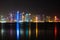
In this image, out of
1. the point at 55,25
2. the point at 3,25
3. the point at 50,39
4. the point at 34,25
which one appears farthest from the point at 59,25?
the point at 50,39

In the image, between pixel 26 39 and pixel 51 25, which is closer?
pixel 26 39

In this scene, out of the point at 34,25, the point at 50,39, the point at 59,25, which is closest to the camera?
the point at 50,39

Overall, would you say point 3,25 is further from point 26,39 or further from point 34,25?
point 26,39

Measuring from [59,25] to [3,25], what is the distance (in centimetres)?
388

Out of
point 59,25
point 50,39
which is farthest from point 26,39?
point 59,25

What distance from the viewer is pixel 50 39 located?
509cm

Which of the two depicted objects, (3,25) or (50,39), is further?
(3,25)

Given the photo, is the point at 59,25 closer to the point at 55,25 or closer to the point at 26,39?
the point at 55,25

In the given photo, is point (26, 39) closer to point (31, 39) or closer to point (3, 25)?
point (31, 39)

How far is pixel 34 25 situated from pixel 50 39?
23.7 feet

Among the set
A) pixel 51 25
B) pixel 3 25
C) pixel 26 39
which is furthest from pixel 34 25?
pixel 26 39

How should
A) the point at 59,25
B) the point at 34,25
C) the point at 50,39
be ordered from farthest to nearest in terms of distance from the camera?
the point at 34,25 < the point at 59,25 < the point at 50,39

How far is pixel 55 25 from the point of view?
1216cm

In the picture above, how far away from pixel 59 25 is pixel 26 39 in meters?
6.58
